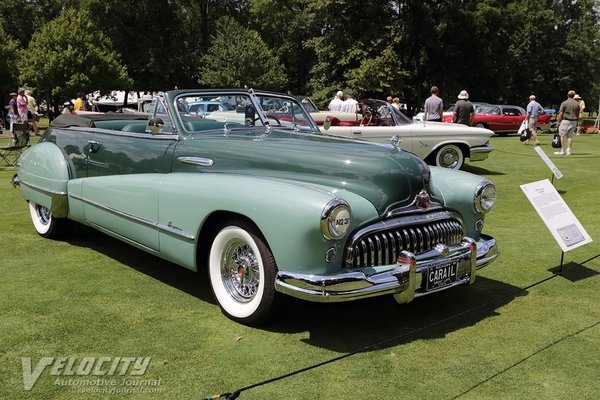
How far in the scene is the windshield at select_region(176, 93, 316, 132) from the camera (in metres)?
4.98

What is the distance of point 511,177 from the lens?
1116 cm

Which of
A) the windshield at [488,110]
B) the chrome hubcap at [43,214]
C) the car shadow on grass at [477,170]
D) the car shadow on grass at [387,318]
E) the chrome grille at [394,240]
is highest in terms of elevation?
the windshield at [488,110]

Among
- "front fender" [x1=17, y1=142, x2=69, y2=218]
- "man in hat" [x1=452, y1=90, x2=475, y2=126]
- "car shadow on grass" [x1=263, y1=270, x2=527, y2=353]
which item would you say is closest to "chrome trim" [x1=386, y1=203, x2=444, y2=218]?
"car shadow on grass" [x1=263, y1=270, x2=527, y2=353]

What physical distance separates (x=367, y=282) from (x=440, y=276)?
2.13 ft

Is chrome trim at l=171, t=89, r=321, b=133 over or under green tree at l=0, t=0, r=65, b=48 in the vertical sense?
under

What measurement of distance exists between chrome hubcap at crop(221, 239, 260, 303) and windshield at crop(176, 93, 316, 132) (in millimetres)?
1342

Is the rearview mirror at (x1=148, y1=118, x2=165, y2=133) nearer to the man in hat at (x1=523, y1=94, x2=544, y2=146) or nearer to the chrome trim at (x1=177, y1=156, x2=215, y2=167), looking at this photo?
the chrome trim at (x1=177, y1=156, x2=215, y2=167)

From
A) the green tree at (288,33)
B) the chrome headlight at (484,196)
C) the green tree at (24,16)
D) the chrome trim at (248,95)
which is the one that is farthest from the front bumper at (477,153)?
the green tree at (24,16)

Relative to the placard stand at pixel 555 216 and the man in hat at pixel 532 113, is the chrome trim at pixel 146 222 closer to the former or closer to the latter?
the placard stand at pixel 555 216

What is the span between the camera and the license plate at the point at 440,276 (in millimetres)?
3693

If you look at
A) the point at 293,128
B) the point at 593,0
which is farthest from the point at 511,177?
the point at 593,0

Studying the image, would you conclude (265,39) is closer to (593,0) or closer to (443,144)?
(593,0)

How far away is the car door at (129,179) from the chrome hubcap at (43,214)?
42.2 inches

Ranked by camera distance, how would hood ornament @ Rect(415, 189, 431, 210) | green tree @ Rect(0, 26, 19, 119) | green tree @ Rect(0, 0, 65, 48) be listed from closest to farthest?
1. hood ornament @ Rect(415, 189, 431, 210)
2. green tree @ Rect(0, 26, 19, 119)
3. green tree @ Rect(0, 0, 65, 48)
